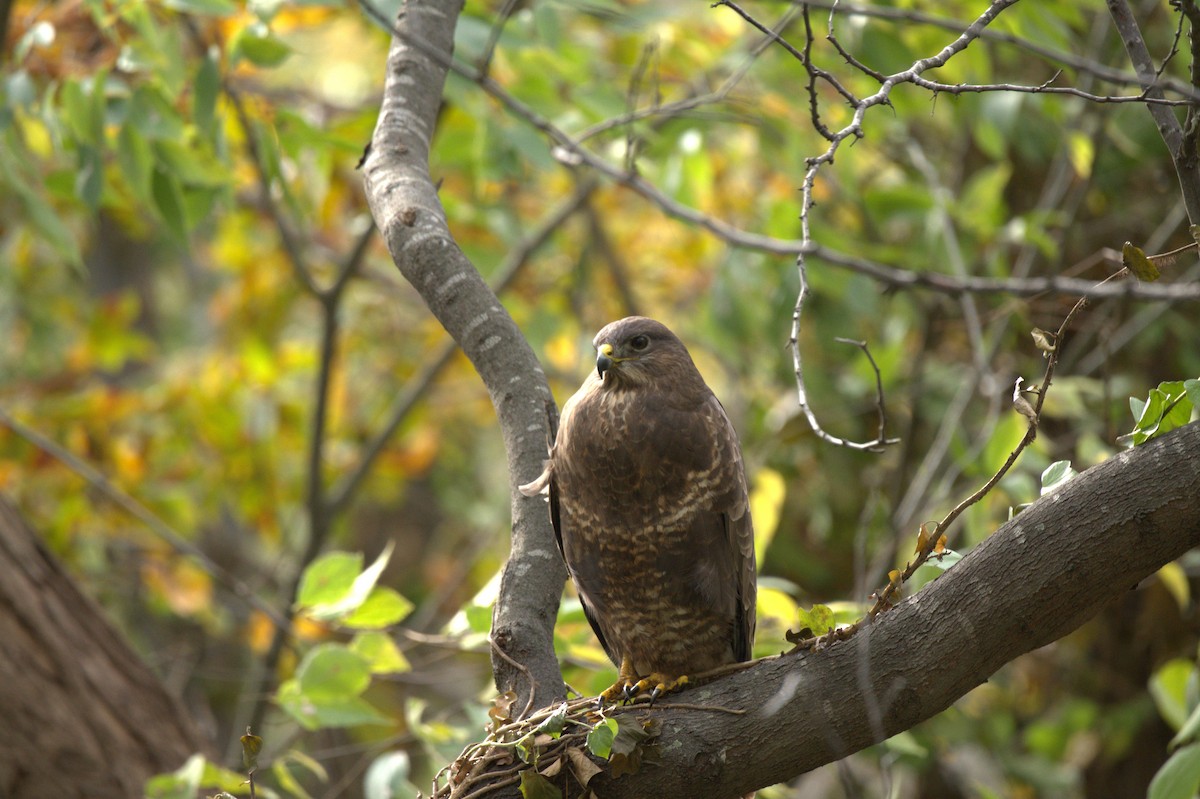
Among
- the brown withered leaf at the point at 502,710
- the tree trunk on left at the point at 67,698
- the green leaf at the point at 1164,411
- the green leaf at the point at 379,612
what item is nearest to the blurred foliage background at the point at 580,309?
the green leaf at the point at 379,612

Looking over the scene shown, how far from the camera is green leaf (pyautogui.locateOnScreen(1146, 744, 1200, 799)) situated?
2277mm

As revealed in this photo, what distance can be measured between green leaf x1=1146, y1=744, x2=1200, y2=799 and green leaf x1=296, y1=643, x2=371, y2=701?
1746 mm

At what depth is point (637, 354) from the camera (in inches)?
102

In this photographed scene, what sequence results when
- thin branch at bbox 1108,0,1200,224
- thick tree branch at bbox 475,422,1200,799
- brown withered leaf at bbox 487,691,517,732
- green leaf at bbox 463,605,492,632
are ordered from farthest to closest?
green leaf at bbox 463,605,492,632
brown withered leaf at bbox 487,691,517,732
thin branch at bbox 1108,0,1200,224
thick tree branch at bbox 475,422,1200,799

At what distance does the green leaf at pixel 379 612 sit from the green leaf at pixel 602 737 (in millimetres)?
970

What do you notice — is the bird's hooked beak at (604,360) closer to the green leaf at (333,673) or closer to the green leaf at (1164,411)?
the green leaf at (333,673)

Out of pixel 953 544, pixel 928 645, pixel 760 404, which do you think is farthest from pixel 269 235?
pixel 928 645

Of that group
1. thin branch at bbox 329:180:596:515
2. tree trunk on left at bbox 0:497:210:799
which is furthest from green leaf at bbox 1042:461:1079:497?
thin branch at bbox 329:180:596:515

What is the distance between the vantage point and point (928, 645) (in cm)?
178

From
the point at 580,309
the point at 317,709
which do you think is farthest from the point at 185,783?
the point at 580,309

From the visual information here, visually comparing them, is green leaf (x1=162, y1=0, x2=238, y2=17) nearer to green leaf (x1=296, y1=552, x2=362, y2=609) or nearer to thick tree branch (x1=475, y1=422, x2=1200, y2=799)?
green leaf (x1=296, y1=552, x2=362, y2=609)

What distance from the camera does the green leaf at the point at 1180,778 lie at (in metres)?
2.28

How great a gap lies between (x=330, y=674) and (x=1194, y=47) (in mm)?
2172

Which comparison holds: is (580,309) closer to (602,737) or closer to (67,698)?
(67,698)
